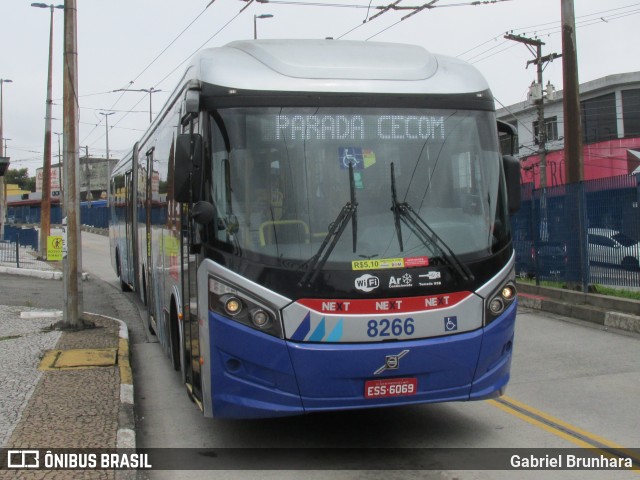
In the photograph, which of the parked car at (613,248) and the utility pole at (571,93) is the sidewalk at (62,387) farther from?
the utility pole at (571,93)

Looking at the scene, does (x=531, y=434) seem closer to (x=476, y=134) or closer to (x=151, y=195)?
(x=476, y=134)

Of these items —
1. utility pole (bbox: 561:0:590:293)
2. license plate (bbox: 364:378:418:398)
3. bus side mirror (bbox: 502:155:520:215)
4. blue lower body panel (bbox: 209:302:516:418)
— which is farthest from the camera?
utility pole (bbox: 561:0:590:293)

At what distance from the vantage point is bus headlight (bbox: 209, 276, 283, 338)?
16.3 feet

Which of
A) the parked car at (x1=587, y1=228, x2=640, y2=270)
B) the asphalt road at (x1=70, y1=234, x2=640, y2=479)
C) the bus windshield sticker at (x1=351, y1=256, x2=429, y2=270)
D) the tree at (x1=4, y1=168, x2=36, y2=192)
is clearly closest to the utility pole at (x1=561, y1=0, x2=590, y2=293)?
the parked car at (x1=587, y1=228, x2=640, y2=270)

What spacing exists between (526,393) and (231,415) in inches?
140

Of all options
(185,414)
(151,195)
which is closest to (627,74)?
(151,195)

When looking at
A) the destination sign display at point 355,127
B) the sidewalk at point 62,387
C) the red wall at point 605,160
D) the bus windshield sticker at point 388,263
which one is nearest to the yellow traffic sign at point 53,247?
the sidewalk at point 62,387

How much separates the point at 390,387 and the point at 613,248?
27.2 feet

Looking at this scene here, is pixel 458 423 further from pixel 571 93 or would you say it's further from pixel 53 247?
pixel 53 247

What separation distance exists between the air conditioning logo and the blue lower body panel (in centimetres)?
40

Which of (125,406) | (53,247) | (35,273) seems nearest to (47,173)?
(35,273)

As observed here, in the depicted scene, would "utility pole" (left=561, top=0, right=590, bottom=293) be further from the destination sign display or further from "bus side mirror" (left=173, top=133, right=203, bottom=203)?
"bus side mirror" (left=173, top=133, right=203, bottom=203)

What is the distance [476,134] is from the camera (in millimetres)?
5664

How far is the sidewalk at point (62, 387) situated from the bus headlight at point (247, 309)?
1337 mm
